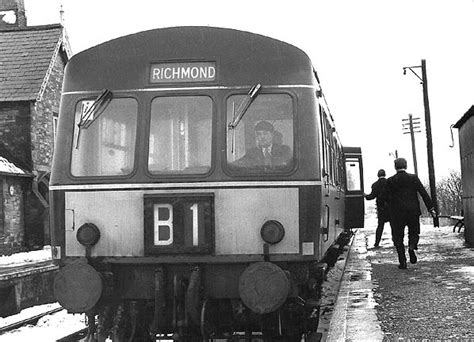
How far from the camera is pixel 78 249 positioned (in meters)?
6.19

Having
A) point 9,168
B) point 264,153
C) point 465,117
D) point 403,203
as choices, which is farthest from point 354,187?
point 264,153

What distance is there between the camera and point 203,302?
19.5ft

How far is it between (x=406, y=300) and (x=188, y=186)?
3.19 meters

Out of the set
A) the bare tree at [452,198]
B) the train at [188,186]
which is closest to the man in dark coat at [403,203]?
the train at [188,186]

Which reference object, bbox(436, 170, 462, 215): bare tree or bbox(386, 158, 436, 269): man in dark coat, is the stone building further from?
bbox(436, 170, 462, 215): bare tree

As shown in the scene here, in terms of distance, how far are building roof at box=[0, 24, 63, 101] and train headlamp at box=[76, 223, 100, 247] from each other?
17864mm

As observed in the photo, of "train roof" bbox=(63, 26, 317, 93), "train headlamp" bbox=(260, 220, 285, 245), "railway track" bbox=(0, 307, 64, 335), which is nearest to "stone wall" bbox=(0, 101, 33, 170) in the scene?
"railway track" bbox=(0, 307, 64, 335)

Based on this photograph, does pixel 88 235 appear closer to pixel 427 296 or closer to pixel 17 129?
pixel 427 296

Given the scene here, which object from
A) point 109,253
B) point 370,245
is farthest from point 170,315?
point 370,245

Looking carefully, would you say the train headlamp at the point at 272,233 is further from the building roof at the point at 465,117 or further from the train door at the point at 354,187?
the train door at the point at 354,187

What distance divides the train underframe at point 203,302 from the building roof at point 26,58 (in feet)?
59.1

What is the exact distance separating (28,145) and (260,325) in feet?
61.3

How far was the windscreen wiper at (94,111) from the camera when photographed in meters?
6.33

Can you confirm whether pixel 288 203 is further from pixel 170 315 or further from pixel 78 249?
pixel 78 249
